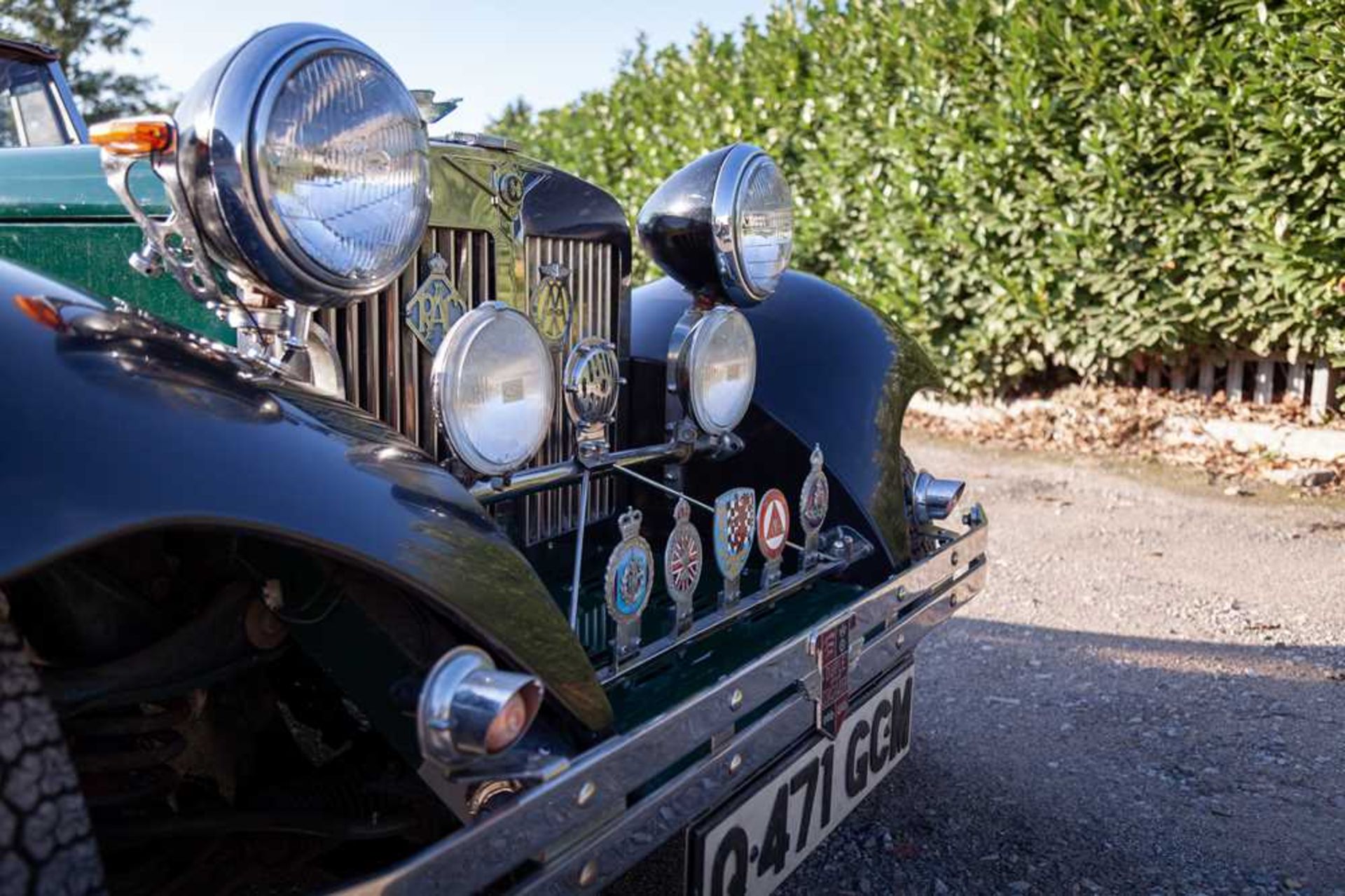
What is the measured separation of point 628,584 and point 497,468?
0.85 ft

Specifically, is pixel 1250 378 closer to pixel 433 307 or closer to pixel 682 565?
pixel 682 565

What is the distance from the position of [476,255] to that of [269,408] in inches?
30.9

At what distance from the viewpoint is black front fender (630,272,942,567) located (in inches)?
98.5

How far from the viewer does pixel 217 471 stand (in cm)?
111

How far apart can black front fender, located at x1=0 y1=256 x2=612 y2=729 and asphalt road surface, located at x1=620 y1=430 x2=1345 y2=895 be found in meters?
0.60

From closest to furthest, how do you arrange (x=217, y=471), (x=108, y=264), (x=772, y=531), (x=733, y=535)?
(x=217, y=471) < (x=108, y=264) < (x=733, y=535) < (x=772, y=531)

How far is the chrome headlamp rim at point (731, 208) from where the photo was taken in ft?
7.48

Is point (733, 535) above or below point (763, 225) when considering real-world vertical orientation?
below

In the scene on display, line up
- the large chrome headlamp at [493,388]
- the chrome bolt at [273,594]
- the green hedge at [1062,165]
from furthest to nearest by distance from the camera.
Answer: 1. the green hedge at [1062,165]
2. the large chrome headlamp at [493,388]
3. the chrome bolt at [273,594]

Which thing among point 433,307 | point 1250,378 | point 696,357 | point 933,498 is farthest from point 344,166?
point 1250,378

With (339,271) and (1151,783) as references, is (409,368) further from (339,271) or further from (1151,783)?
(1151,783)

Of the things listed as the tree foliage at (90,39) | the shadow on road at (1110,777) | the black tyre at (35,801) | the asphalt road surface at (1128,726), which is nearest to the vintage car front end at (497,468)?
the black tyre at (35,801)

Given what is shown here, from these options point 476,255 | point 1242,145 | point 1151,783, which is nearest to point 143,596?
point 476,255

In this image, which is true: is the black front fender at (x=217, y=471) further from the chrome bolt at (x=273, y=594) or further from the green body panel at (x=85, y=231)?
the green body panel at (x=85, y=231)
